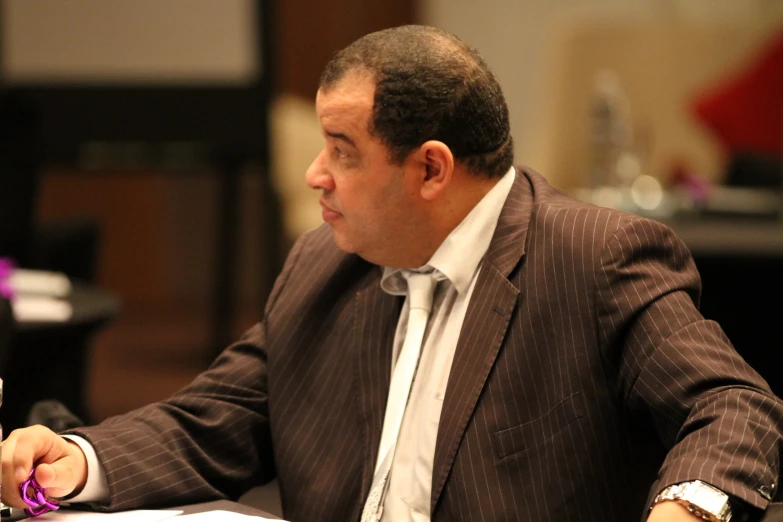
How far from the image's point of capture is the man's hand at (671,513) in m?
1.32

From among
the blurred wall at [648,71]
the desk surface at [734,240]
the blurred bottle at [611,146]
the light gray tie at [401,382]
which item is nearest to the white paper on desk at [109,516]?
the light gray tie at [401,382]

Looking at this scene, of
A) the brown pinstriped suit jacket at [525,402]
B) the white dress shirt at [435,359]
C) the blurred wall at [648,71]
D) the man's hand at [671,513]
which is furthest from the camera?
the blurred wall at [648,71]

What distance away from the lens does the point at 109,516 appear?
5.13 ft

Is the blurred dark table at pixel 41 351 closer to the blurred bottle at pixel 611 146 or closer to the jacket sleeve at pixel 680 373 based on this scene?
the jacket sleeve at pixel 680 373

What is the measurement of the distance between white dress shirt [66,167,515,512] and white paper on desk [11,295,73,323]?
1290 millimetres

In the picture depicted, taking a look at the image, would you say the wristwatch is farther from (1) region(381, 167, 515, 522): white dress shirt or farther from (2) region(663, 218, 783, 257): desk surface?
(2) region(663, 218, 783, 257): desk surface

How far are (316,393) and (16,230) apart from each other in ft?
8.76

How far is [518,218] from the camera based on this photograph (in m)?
1.70

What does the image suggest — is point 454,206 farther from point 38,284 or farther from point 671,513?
point 38,284

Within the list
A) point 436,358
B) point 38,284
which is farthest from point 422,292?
point 38,284

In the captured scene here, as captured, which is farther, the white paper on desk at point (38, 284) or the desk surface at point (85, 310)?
the white paper on desk at point (38, 284)

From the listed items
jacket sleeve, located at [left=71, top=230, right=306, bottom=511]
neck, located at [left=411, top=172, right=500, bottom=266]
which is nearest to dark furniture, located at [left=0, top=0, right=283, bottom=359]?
jacket sleeve, located at [left=71, top=230, right=306, bottom=511]

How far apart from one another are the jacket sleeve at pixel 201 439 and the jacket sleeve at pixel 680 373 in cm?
59

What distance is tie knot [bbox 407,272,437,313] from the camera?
1.74 metres
